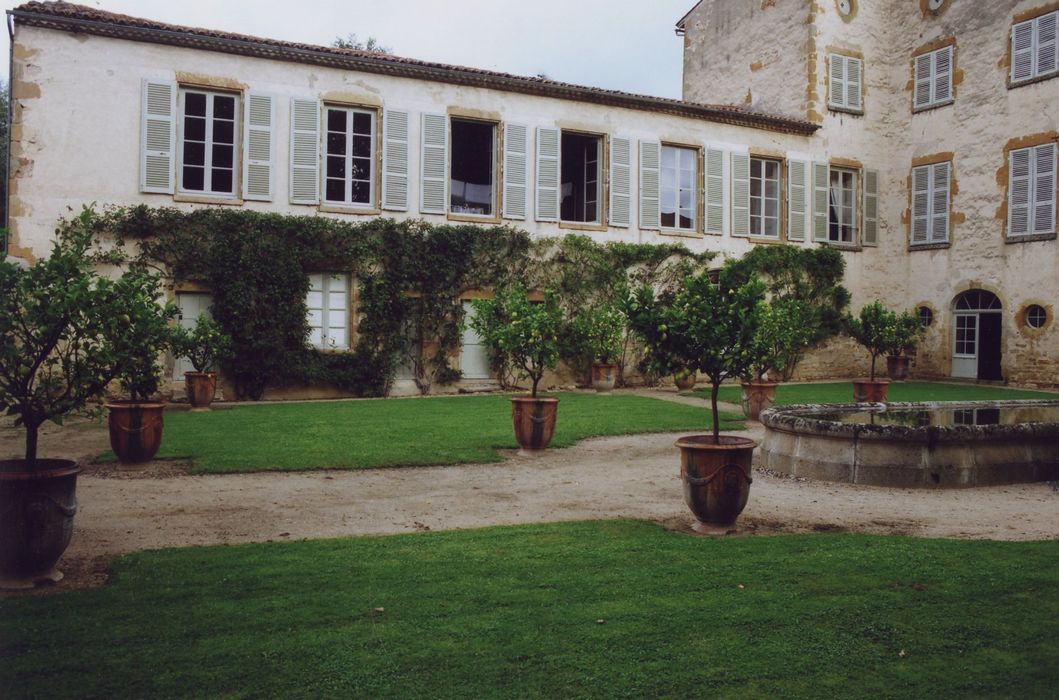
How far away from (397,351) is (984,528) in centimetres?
1159

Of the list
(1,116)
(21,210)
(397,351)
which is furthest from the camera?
(1,116)

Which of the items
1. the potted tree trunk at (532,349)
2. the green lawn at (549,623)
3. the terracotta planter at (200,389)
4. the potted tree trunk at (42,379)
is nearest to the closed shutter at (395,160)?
the terracotta planter at (200,389)


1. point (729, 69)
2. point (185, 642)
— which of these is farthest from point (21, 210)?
point (729, 69)

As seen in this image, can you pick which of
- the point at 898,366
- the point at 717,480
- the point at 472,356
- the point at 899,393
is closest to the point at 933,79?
the point at 898,366

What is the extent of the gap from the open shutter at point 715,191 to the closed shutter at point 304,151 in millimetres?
8942

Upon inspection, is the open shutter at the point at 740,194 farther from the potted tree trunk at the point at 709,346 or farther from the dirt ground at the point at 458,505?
the potted tree trunk at the point at 709,346

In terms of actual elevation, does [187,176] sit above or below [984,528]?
above

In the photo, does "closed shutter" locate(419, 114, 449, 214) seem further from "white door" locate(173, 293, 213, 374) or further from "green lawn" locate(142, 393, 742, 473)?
"white door" locate(173, 293, 213, 374)

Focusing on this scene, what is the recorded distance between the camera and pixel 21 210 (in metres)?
13.2

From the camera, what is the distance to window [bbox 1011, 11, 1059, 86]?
57.7 ft

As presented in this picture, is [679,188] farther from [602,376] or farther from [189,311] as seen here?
[189,311]

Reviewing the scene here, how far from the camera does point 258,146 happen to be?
585 inches

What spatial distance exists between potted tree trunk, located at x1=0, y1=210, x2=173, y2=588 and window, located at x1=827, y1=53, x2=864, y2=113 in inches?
765

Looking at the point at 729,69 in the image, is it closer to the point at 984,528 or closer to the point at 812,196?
the point at 812,196
